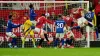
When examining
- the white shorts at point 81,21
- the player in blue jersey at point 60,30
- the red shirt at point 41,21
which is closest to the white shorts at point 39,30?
the red shirt at point 41,21

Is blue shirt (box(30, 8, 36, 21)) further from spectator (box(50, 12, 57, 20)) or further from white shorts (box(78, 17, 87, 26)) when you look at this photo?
white shorts (box(78, 17, 87, 26))

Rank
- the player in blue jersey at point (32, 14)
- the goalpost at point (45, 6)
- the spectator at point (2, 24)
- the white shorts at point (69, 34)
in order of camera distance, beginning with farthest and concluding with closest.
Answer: the goalpost at point (45, 6), the spectator at point (2, 24), the white shorts at point (69, 34), the player in blue jersey at point (32, 14)

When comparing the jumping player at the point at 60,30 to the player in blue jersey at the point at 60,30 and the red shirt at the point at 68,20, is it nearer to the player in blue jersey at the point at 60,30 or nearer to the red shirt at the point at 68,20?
the player in blue jersey at the point at 60,30

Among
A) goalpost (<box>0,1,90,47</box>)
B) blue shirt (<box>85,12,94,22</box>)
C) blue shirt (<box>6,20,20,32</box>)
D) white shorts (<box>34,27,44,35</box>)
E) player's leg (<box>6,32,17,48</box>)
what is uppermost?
goalpost (<box>0,1,90,47</box>)

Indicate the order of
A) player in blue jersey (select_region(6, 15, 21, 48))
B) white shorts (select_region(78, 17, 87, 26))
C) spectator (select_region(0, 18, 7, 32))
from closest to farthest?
player in blue jersey (select_region(6, 15, 21, 48))
white shorts (select_region(78, 17, 87, 26))
spectator (select_region(0, 18, 7, 32))

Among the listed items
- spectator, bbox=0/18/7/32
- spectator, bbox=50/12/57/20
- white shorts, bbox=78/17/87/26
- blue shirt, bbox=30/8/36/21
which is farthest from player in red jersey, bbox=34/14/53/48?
spectator, bbox=0/18/7/32

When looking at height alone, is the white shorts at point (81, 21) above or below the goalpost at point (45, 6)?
below

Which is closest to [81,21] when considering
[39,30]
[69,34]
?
[69,34]

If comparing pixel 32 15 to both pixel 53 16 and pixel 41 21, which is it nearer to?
pixel 41 21

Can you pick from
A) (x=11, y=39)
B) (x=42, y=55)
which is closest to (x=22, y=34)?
(x=11, y=39)

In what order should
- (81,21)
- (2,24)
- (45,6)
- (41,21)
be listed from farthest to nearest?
(45,6), (2,24), (81,21), (41,21)

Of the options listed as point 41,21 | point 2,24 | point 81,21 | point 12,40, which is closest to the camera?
point 41,21

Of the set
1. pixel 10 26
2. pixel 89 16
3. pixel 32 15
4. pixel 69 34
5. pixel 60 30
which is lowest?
pixel 69 34

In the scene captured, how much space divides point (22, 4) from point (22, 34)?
1.89 metres
